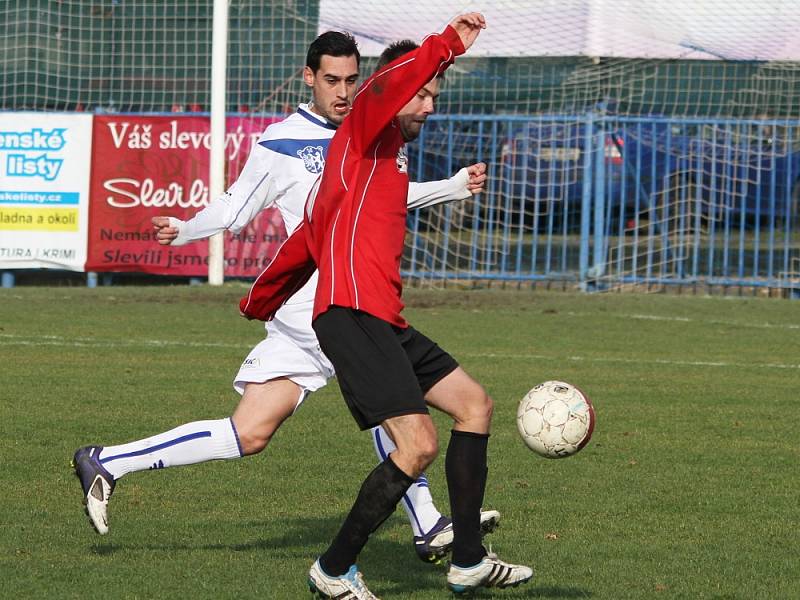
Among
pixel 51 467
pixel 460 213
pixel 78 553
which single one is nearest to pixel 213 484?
pixel 51 467

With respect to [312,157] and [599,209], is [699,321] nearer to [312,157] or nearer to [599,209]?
[599,209]

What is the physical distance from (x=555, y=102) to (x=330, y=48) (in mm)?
14761

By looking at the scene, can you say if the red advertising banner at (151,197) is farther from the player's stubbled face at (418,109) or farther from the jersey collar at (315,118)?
the player's stubbled face at (418,109)

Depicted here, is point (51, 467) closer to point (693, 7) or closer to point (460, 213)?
point (460, 213)

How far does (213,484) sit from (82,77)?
14956 mm

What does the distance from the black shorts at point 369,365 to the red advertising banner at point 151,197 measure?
12958 mm

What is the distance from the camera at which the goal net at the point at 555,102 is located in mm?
18453

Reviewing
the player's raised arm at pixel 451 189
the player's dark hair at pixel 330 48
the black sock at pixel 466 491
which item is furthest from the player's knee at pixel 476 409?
the player's dark hair at pixel 330 48

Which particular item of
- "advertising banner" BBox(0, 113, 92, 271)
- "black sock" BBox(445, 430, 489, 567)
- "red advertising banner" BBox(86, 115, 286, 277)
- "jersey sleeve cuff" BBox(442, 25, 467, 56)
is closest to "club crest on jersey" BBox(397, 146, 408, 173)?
"jersey sleeve cuff" BBox(442, 25, 467, 56)

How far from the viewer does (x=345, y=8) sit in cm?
1925

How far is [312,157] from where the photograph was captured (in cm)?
576

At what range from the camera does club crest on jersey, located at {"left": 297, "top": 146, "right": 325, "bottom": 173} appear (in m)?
5.75

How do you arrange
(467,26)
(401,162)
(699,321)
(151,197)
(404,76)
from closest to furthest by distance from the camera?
(404,76) < (467,26) < (401,162) < (699,321) < (151,197)

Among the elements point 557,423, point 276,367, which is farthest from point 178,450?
point 557,423
